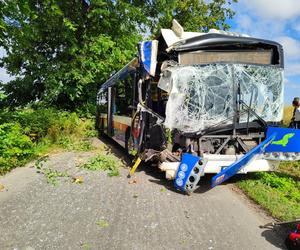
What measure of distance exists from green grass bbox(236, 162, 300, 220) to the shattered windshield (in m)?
1.45

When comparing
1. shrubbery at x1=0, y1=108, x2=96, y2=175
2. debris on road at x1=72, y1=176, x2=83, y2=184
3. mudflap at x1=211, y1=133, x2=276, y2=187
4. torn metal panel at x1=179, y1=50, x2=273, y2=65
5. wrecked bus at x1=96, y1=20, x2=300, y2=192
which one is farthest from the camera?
shrubbery at x1=0, y1=108, x2=96, y2=175

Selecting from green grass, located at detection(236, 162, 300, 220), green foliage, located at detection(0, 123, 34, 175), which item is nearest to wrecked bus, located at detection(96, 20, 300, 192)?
green grass, located at detection(236, 162, 300, 220)

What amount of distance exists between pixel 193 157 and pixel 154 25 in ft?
53.3

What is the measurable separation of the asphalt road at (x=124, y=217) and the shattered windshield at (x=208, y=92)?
1.48 meters

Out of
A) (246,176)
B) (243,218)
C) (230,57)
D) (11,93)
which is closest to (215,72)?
(230,57)

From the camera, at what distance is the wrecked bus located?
303 inches

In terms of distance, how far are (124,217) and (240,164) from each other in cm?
268

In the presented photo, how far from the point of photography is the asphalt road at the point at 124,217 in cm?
515

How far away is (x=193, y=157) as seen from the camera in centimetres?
736

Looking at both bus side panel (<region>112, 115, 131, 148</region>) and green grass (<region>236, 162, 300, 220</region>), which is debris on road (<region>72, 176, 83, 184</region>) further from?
green grass (<region>236, 162, 300, 220</region>)

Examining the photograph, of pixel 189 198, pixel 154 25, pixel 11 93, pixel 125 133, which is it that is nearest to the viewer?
pixel 189 198

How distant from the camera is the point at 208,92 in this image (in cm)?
787

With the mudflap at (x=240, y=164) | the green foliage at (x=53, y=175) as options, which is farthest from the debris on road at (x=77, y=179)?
the mudflap at (x=240, y=164)

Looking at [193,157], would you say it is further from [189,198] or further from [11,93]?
[11,93]
